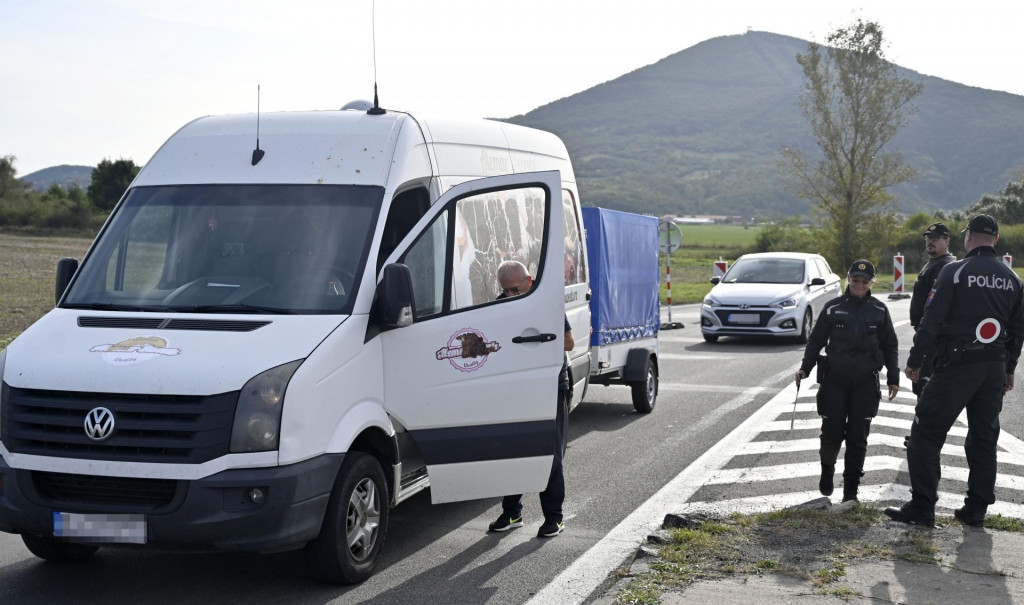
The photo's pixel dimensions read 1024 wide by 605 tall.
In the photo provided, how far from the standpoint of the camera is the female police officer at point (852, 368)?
7.49m

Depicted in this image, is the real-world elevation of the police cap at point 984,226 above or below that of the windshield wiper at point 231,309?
above

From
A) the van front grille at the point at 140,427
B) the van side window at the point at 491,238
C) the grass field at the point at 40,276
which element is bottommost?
the grass field at the point at 40,276

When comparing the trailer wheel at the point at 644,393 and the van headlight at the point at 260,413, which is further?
the trailer wheel at the point at 644,393

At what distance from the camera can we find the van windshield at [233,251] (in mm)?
5871

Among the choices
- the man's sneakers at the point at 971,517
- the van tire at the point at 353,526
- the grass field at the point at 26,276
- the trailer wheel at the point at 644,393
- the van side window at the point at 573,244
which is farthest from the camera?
the grass field at the point at 26,276

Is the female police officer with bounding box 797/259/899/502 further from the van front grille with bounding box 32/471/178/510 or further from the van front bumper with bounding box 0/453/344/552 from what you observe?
the van front grille with bounding box 32/471/178/510

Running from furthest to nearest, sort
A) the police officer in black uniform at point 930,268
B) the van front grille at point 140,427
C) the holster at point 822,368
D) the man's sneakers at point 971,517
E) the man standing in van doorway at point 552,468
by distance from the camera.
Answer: the police officer in black uniform at point 930,268
the holster at point 822,368
the man's sneakers at point 971,517
the man standing in van doorway at point 552,468
the van front grille at point 140,427

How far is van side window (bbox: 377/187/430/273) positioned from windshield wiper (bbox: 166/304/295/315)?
0.68 metres

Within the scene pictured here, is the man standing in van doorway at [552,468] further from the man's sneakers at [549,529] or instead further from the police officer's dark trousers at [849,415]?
the police officer's dark trousers at [849,415]

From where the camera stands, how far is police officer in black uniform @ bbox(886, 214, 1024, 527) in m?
6.59

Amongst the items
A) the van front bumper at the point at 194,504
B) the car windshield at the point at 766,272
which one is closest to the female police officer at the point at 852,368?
the van front bumper at the point at 194,504

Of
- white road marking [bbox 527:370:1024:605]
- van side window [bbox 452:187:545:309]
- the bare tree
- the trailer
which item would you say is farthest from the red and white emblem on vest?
the bare tree

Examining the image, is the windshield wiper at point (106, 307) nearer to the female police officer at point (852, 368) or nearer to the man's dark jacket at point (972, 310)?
the female police officer at point (852, 368)

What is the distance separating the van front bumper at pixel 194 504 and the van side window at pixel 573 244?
454 cm
